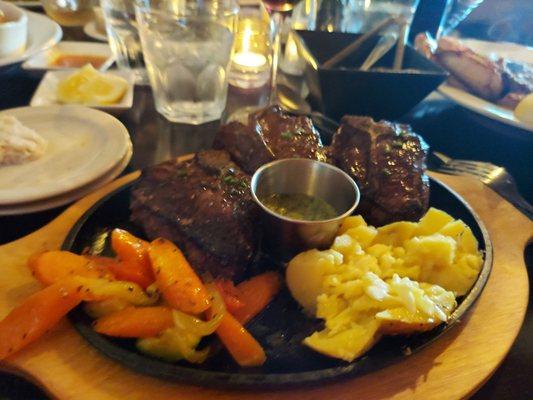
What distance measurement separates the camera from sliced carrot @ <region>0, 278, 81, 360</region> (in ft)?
4.76

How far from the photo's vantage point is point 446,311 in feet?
5.27

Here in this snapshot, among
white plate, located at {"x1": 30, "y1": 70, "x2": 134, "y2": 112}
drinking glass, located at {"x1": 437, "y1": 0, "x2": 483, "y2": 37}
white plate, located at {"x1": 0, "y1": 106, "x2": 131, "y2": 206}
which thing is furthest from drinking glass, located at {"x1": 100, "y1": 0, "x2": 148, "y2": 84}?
drinking glass, located at {"x1": 437, "y1": 0, "x2": 483, "y2": 37}

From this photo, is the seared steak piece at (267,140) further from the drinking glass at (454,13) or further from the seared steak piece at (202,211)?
the drinking glass at (454,13)

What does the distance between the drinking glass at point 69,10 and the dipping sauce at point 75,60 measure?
0.95 m

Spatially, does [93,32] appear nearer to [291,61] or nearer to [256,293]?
[291,61]

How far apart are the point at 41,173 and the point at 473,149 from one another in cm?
258

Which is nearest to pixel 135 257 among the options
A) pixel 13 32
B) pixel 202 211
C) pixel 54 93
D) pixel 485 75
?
pixel 202 211

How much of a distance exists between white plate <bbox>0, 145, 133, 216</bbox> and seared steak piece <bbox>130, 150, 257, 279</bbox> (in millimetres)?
399

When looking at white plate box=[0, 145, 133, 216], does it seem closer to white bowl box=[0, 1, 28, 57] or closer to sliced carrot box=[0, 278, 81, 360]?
sliced carrot box=[0, 278, 81, 360]

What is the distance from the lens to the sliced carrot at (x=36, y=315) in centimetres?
145

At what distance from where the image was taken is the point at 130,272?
166 centimetres

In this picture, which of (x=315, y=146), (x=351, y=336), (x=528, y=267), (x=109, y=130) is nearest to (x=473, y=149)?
(x=528, y=267)

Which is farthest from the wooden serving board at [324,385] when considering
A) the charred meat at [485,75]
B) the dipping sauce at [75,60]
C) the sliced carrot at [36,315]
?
the dipping sauce at [75,60]

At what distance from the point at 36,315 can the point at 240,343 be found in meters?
0.65
